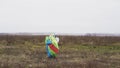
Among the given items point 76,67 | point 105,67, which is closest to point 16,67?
point 76,67

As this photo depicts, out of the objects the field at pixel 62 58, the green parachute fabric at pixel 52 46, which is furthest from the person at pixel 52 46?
the field at pixel 62 58

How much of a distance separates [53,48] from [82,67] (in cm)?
742

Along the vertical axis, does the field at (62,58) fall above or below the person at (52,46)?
below

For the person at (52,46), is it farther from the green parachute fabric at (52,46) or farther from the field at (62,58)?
the field at (62,58)

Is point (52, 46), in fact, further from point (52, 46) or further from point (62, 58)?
point (62, 58)

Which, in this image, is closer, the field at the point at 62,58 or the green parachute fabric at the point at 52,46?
the field at the point at 62,58

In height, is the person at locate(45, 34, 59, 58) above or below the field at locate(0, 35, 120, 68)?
above

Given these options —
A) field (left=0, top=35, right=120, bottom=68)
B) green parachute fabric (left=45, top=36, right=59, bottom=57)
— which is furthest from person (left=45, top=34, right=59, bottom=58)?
field (left=0, top=35, right=120, bottom=68)

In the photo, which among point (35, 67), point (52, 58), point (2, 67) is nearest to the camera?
point (2, 67)

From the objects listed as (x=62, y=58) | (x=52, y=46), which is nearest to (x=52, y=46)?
(x=52, y=46)

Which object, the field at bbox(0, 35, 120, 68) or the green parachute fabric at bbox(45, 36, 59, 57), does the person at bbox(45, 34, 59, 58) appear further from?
the field at bbox(0, 35, 120, 68)

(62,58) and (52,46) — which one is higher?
(52,46)

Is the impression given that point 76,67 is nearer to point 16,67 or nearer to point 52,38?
point 16,67

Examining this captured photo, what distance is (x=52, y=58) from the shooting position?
24719 mm
